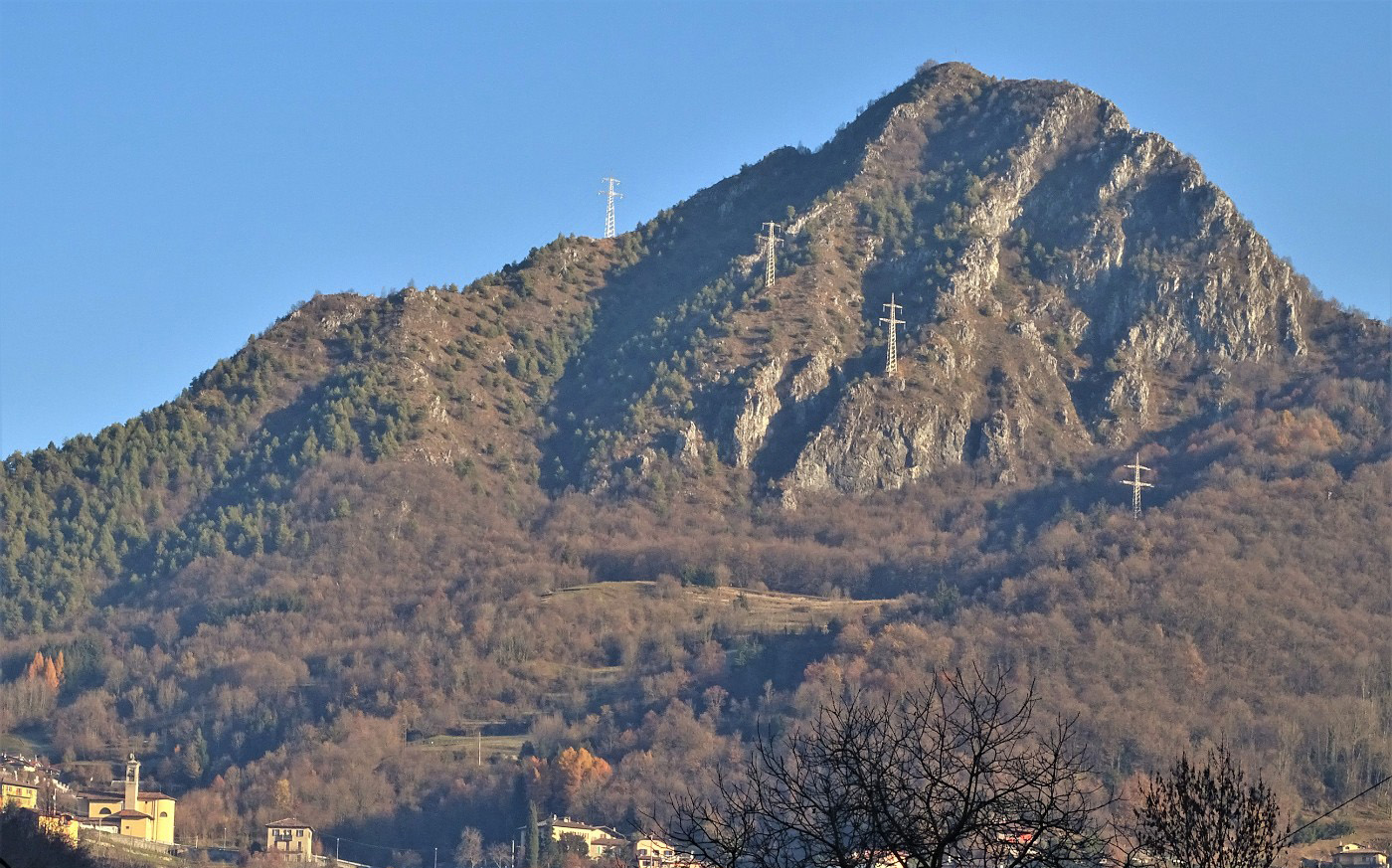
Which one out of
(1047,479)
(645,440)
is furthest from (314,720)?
(1047,479)

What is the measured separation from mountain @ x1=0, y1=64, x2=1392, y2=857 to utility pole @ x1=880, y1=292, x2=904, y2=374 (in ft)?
3.50

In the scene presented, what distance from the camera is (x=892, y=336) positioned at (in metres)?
176

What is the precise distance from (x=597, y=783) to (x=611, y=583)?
116 feet

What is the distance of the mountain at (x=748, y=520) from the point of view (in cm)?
13775

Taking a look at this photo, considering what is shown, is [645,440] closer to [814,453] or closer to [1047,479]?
[814,453]

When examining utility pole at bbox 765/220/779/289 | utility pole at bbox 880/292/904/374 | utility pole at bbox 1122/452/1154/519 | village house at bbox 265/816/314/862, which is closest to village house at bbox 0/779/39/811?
village house at bbox 265/816/314/862

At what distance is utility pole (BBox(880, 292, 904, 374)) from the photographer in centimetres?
17575

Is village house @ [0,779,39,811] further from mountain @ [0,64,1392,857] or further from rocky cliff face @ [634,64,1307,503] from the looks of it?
rocky cliff face @ [634,64,1307,503]

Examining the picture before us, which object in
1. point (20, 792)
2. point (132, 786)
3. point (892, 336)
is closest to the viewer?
point (20, 792)

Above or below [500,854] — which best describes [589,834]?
above

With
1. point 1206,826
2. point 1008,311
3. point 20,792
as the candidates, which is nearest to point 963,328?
point 1008,311

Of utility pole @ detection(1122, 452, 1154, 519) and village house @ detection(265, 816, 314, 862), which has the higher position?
utility pole @ detection(1122, 452, 1154, 519)

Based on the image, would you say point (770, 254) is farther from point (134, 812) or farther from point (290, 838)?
point (134, 812)

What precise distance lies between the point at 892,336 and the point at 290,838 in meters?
68.5
